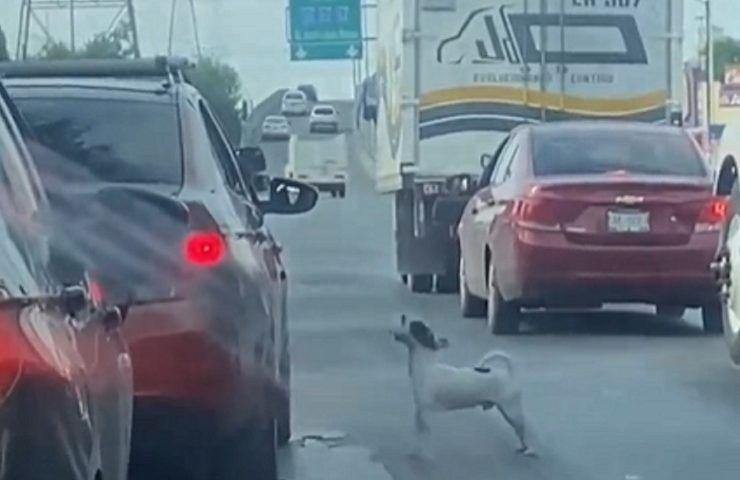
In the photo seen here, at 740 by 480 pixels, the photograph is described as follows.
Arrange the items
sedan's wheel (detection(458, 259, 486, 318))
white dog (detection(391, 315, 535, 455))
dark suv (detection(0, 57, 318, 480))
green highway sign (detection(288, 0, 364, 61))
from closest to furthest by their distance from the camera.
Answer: dark suv (detection(0, 57, 318, 480)) → white dog (detection(391, 315, 535, 455)) → sedan's wheel (detection(458, 259, 486, 318)) → green highway sign (detection(288, 0, 364, 61))

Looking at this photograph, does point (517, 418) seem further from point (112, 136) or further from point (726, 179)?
point (726, 179)

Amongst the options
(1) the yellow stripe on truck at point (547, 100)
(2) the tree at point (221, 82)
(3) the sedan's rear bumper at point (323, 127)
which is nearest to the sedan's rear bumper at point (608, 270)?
(1) the yellow stripe on truck at point (547, 100)

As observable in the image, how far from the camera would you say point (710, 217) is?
52.6 ft

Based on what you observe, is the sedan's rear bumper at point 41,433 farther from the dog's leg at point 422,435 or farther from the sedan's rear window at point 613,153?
the sedan's rear window at point 613,153

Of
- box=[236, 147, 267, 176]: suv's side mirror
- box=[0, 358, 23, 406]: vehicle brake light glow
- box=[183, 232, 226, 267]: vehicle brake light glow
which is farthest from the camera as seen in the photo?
box=[236, 147, 267, 176]: suv's side mirror

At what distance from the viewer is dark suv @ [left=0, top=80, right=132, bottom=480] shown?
4.45 m

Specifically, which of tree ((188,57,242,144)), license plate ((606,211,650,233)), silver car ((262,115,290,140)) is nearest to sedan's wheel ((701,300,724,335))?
license plate ((606,211,650,233))

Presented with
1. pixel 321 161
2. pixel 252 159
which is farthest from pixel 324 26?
pixel 252 159

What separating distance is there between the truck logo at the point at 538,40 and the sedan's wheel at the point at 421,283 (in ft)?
6.79

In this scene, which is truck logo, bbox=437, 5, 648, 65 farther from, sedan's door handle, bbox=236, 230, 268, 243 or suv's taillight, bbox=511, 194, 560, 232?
sedan's door handle, bbox=236, 230, 268, 243

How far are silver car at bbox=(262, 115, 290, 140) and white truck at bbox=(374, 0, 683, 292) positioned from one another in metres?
31.0

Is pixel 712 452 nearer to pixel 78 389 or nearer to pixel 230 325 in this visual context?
pixel 230 325

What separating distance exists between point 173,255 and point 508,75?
45.4 ft

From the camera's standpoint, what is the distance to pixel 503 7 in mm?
21719
